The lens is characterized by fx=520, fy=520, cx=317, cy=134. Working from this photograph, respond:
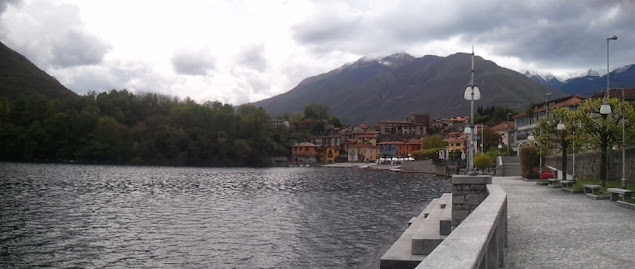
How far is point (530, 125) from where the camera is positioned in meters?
89.8

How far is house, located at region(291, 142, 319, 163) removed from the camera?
161 m

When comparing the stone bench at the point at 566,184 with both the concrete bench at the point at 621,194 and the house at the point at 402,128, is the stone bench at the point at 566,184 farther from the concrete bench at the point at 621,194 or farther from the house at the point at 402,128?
the house at the point at 402,128

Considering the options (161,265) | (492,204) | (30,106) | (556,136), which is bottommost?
(161,265)

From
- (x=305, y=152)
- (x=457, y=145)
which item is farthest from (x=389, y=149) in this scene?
(x=457, y=145)

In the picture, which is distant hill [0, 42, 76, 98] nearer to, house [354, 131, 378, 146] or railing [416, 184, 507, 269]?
house [354, 131, 378, 146]

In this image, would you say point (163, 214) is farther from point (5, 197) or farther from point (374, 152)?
point (374, 152)

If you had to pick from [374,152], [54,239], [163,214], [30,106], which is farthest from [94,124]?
[54,239]

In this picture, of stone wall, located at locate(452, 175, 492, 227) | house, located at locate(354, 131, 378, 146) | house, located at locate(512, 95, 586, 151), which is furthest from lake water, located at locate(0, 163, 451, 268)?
house, located at locate(354, 131, 378, 146)

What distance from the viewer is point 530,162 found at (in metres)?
43.9

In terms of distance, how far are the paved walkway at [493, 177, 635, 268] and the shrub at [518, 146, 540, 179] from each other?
25.7 metres

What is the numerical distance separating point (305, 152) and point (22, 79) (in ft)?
300

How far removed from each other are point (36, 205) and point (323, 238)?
2007 cm

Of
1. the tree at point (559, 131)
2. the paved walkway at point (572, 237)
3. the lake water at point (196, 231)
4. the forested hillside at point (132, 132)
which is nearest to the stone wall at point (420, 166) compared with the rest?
the forested hillside at point (132, 132)

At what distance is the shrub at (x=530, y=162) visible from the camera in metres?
43.2
